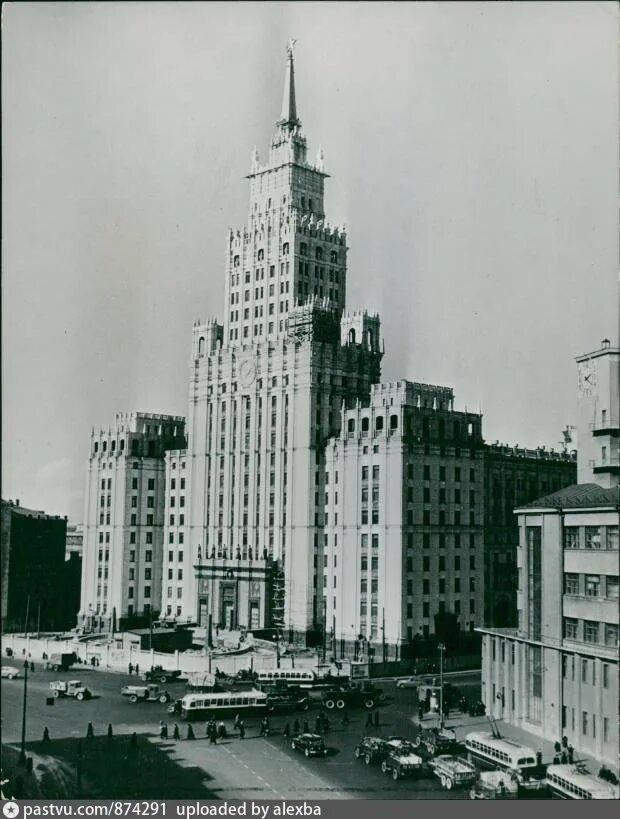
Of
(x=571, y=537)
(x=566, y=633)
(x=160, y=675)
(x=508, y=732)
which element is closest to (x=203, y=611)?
(x=160, y=675)

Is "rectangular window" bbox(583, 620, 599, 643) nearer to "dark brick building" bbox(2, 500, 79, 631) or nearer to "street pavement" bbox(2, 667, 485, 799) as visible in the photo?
"street pavement" bbox(2, 667, 485, 799)

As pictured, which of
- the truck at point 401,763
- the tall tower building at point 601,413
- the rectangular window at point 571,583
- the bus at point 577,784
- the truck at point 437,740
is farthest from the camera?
the tall tower building at point 601,413

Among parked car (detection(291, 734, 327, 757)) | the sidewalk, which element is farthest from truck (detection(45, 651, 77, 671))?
parked car (detection(291, 734, 327, 757))

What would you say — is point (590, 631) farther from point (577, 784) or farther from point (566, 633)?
point (577, 784)

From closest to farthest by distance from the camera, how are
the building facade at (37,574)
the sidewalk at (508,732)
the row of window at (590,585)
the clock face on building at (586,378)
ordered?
1. the sidewalk at (508,732)
2. the row of window at (590,585)
3. the clock face on building at (586,378)
4. the building facade at (37,574)

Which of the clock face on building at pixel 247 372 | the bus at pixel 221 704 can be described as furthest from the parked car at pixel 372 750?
the clock face on building at pixel 247 372

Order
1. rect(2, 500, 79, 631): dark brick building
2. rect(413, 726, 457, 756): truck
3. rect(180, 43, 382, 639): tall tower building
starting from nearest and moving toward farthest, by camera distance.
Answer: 1. rect(413, 726, 457, 756): truck
2. rect(180, 43, 382, 639): tall tower building
3. rect(2, 500, 79, 631): dark brick building

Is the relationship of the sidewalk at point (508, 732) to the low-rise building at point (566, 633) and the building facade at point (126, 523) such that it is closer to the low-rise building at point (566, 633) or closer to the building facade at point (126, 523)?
the low-rise building at point (566, 633)
